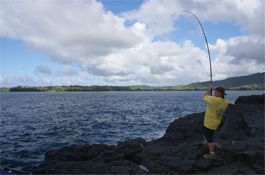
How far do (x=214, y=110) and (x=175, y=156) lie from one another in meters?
2.87

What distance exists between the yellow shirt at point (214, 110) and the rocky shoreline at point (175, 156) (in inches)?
52.2

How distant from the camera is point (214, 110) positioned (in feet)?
19.7

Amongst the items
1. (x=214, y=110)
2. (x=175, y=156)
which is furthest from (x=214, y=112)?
(x=175, y=156)

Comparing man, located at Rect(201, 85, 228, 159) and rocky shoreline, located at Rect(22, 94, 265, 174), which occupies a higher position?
man, located at Rect(201, 85, 228, 159)

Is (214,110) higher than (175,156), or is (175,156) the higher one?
(214,110)

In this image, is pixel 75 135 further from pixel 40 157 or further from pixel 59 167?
pixel 59 167

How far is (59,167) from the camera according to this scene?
25.0 ft

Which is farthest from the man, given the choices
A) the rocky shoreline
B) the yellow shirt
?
the rocky shoreline

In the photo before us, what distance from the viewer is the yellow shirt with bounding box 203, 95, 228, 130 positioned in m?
5.90

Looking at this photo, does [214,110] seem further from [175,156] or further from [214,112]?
[175,156]

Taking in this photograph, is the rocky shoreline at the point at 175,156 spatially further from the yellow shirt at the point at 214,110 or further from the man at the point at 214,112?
the yellow shirt at the point at 214,110

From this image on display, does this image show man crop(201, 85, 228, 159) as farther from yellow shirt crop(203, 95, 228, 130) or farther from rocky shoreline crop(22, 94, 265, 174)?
rocky shoreline crop(22, 94, 265, 174)

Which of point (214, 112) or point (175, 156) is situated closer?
point (214, 112)

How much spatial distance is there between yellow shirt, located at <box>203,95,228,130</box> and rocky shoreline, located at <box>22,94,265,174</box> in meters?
1.33
